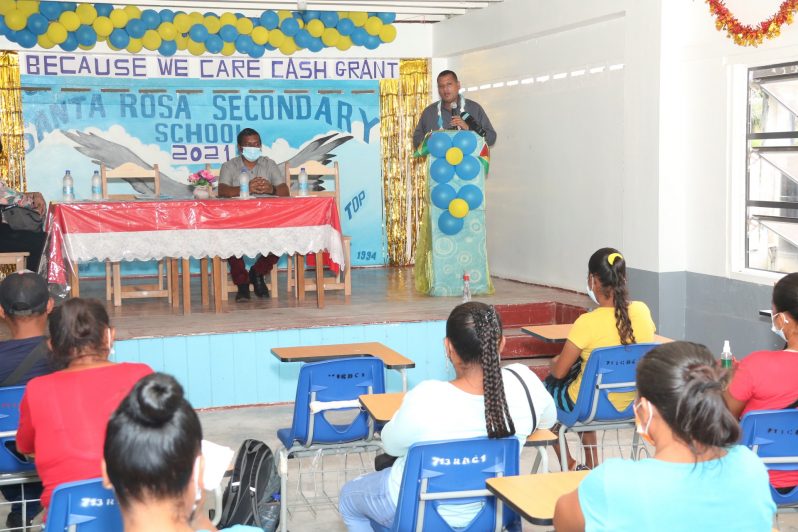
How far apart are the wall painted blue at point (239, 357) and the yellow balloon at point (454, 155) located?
1.41 meters

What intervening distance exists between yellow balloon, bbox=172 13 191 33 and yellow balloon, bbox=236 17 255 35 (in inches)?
18.6

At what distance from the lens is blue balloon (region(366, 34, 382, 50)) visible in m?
10.0

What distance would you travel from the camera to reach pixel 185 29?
9.28 metres

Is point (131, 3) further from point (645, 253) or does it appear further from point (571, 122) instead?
point (645, 253)

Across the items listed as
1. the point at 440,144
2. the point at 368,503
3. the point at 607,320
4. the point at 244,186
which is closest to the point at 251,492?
the point at 368,503

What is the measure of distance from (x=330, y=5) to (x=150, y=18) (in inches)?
65.7

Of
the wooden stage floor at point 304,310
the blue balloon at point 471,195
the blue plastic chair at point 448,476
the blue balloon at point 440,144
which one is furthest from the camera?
the blue balloon at point 471,195

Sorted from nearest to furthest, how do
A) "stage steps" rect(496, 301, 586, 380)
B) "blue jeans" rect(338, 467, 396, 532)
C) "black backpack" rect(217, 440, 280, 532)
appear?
"blue jeans" rect(338, 467, 396, 532)
"black backpack" rect(217, 440, 280, 532)
"stage steps" rect(496, 301, 586, 380)

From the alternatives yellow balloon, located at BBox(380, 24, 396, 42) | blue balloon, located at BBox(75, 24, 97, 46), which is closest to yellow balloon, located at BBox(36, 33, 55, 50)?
blue balloon, located at BBox(75, 24, 97, 46)

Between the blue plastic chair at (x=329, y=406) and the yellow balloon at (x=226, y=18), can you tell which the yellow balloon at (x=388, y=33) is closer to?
the yellow balloon at (x=226, y=18)

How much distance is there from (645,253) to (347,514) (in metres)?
4.28

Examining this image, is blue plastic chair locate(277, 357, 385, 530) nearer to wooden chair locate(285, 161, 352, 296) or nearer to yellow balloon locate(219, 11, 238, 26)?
wooden chair locate(285, 161, 352, 296)

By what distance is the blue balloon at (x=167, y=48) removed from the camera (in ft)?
30.4

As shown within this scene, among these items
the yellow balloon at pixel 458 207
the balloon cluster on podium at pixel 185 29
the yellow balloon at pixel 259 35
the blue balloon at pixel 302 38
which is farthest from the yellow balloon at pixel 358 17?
the yellow balloon at pixel 458 207
